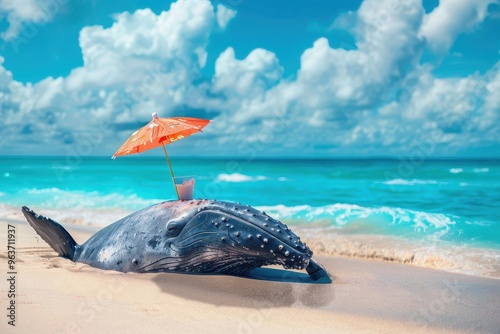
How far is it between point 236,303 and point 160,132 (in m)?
2.10

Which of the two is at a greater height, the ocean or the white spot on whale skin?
the ocean

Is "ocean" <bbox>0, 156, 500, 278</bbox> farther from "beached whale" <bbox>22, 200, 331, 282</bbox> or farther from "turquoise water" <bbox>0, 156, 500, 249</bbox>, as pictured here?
"beached whale" <bbox>22, 200, 331, 282</bbox>

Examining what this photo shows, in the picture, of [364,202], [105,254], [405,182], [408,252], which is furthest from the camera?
[405,182]

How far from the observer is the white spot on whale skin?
620cm

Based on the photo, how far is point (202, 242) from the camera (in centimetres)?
551

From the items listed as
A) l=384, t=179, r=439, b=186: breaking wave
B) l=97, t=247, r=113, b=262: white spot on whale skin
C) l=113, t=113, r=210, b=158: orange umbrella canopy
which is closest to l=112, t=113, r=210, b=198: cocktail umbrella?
l=113, t=113, r=210, b=158: orange umbrella canopy

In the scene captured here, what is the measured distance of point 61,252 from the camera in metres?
7.14

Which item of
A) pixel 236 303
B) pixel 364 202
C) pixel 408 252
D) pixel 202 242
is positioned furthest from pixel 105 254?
pixel 364 202

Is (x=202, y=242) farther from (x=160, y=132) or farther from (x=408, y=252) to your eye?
(x=408, y=252)

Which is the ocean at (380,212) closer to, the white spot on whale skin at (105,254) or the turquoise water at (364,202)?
the turquoise water at (364,202)

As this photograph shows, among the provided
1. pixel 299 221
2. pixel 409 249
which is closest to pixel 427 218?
pixel 299 221

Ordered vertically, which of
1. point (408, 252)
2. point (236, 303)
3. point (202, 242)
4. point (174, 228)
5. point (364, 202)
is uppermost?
point (364, 202)

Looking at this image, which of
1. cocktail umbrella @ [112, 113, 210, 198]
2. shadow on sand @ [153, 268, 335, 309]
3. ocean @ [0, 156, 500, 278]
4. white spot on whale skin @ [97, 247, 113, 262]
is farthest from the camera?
ocean @ [0, 156, 500, 278]

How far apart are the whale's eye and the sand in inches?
19.3
